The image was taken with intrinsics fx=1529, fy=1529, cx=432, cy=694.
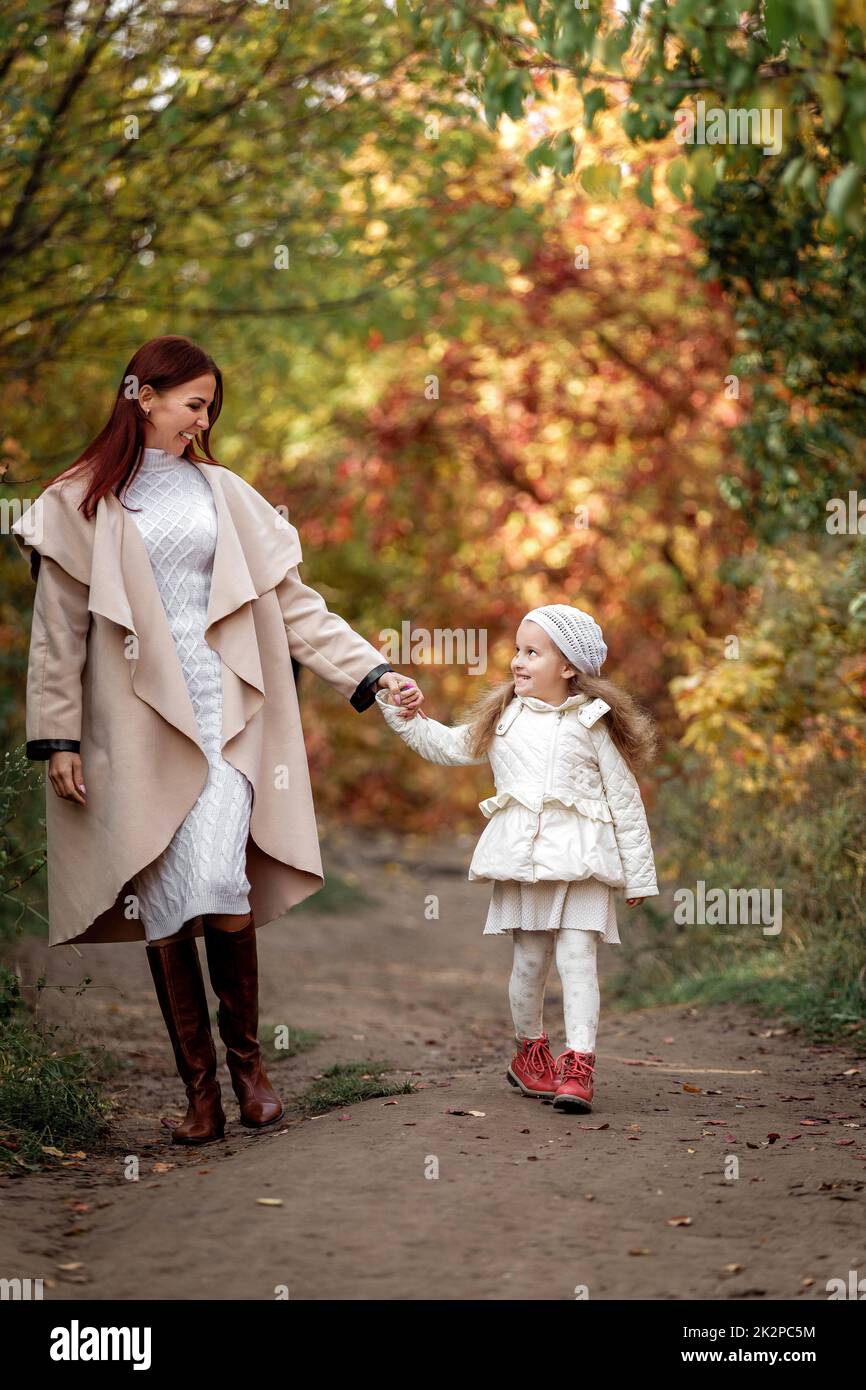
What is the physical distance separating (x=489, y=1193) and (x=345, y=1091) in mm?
1193

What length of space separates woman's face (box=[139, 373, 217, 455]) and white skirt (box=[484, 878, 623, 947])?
61.3 inches

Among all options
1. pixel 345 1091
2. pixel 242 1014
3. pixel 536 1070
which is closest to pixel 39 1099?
pixel 242 1014

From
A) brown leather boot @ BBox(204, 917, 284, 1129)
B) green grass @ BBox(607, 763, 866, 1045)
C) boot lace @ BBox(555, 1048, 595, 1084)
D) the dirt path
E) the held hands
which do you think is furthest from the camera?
green grass @ BBox(607, 763, 866, 1045)

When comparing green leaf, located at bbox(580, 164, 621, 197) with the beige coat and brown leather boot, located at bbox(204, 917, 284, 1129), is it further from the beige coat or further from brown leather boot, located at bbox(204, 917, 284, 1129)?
brown leather boot, located at bbox(204, 917, 284, 1129)

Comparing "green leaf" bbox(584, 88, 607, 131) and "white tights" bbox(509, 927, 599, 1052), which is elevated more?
"green leaf" bbox(584, 88, 607, 131)

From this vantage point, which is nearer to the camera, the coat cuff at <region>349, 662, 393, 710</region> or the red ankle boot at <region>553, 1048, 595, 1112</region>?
the red ankle boot at <region>553, 1048, 595, 1112</region>

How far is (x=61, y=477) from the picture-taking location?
424 cm

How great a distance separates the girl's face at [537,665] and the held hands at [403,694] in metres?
0.30

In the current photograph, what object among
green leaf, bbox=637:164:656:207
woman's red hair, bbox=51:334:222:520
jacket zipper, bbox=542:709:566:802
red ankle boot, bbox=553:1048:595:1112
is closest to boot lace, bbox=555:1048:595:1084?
red ankle boot, bbox=553:1048:595:1112

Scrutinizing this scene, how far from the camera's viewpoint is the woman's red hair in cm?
425

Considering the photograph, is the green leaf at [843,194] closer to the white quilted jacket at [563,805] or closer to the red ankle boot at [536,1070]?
the white quilted jacket at [563,805]

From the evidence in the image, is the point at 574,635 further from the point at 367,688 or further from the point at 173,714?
the point at 173,714

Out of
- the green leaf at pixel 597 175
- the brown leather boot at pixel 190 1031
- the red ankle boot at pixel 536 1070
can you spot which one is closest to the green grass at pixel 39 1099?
the brown leather boot at pixel 190 1031

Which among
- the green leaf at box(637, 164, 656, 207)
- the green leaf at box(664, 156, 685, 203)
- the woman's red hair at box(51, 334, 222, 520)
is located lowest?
the woman's red hair at box(51, 334, 222, 520)
